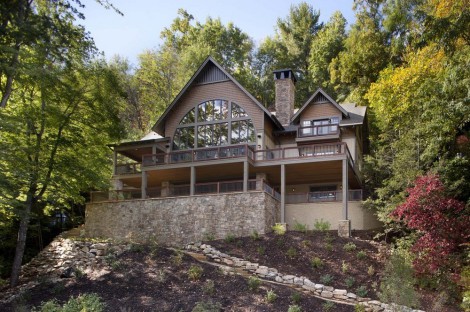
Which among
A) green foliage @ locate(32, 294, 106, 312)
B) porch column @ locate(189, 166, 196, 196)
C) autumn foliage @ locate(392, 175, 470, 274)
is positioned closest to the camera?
green foliage @ locate(32, 294, 106, 312)

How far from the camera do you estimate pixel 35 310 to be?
1712 cm

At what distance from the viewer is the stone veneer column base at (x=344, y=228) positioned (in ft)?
78.1

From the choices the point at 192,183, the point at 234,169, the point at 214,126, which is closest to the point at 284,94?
the point at 214,126

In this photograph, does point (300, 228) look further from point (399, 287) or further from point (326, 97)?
point (399, 287)

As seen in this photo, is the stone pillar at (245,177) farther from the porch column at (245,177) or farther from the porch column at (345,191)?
the porch column at (345,191)

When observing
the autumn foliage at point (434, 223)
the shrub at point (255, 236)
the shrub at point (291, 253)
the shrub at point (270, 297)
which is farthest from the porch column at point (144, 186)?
the autumn foliage at point (434, 223)

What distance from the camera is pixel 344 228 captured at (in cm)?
2395

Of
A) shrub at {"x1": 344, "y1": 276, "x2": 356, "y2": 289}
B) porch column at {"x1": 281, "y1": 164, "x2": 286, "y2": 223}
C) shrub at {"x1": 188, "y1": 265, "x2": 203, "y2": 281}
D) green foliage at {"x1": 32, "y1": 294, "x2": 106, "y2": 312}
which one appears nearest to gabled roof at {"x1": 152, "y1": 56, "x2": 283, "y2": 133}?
porch column at {"x1": 281, "y1": 164, "x2": 286, "y2": 223}

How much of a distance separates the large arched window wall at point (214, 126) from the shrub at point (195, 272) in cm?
1069

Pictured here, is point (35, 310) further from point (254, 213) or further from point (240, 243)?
point (254, 213)

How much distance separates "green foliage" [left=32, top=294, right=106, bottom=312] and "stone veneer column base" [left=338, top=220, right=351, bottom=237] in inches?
453

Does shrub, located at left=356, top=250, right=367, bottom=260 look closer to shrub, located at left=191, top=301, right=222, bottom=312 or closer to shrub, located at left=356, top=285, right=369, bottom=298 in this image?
shrub, located at left=356, top=285, right=369, bottom=298

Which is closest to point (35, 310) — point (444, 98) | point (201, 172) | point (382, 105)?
point (201, 172)

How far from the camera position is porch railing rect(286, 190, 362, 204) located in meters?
26.3
